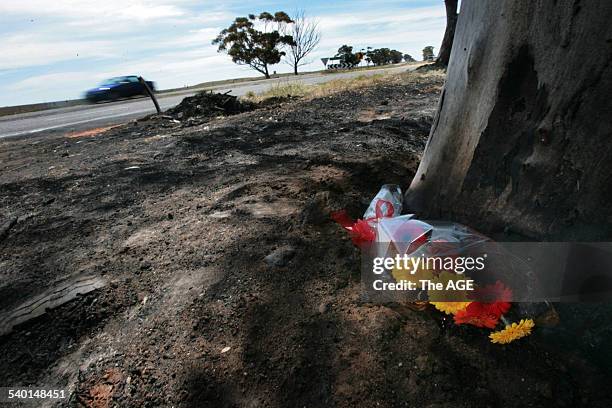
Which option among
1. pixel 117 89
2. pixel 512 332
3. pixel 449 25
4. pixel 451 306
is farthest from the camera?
pixel 117 89

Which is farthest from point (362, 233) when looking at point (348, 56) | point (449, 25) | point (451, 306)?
point (348, 56)

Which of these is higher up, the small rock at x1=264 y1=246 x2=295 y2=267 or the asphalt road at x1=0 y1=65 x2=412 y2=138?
the asphalt road at x1=0 y1=65 x2=412 y2=138

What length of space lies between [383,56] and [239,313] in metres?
56.1

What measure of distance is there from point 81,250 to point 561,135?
8.36ft

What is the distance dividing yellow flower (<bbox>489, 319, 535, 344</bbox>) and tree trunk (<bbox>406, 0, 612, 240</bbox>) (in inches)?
13.9

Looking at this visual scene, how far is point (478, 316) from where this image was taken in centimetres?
150

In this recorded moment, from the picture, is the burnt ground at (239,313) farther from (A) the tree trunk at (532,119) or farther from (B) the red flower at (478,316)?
(A) the tree trunk at (532,119)

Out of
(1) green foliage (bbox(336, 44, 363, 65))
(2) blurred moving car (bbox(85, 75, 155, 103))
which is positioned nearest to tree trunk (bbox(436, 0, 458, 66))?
(2) blurred moving car (bbox(85, 75, 155, 103))

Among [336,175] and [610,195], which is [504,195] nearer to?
[610,195]

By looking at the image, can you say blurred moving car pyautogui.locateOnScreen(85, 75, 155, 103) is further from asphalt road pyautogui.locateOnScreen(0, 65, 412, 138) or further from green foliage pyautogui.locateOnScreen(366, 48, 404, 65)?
green foliage pyautogui.locateOnScreen(366, 48, 404, 65)

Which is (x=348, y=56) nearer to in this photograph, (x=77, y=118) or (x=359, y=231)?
(x=77, y=118)

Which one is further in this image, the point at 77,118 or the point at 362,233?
the point at 77,118

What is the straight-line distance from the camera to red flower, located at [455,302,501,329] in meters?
1.47

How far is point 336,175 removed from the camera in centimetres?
298
